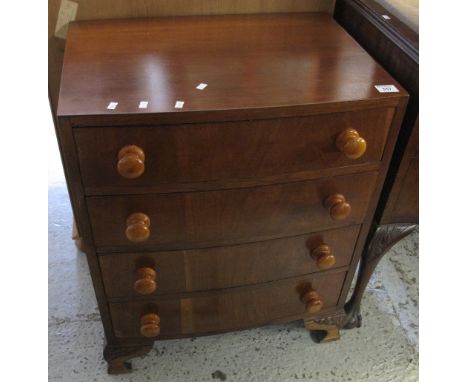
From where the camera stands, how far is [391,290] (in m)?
1.35

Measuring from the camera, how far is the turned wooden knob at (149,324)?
933mm

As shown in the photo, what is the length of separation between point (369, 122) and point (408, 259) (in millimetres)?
883

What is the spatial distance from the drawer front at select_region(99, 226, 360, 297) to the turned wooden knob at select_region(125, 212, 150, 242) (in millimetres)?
111

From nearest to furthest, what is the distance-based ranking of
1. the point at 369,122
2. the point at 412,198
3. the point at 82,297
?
the point at 369,122 → the point at 412,198 → the point at 82,297

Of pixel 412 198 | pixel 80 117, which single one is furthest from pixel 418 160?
pixel 80 117

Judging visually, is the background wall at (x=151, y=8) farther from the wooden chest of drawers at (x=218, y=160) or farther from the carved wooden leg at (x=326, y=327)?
the carved wooden leg at (x=326, y=327)

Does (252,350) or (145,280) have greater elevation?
(145,280)

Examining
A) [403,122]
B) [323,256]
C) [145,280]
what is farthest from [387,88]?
[145,280]

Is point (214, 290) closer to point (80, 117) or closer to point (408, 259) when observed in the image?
point (80, 117)

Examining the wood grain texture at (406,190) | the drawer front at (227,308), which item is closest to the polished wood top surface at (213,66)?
the wood grain texture at (406,190)

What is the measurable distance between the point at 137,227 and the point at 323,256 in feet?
1.32

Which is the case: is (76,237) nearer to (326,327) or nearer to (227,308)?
(227,308)

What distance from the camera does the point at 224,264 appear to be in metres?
0.89

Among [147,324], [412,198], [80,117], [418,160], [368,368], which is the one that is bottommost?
[368,368]
